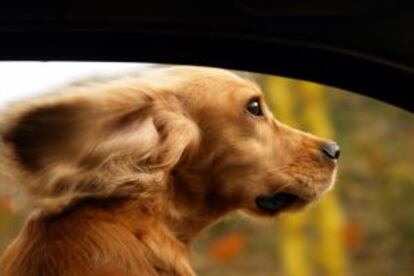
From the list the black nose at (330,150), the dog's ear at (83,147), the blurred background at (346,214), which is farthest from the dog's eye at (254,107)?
the blurred background at (346,214)

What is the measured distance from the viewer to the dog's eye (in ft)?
10.2

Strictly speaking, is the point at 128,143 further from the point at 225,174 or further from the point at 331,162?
the point at 331,162

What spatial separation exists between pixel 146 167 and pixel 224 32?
489 millimetres

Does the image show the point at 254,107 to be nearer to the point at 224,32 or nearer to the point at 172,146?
the point at 172,146

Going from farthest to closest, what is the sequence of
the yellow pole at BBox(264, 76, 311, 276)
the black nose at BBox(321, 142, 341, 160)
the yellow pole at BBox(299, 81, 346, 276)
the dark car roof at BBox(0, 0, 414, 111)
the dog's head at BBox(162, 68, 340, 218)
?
the yellow pole at BBox(299, 81, 346, 276), the yellow pole at BBox(264, 76, 311, 276), the black nose at BBox(321, 142, 341, 160), the dog's head at BBox(162, 68, 340, 218), the dark car roof at BBox(0, 0, 414, 111)

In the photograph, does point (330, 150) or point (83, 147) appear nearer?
point (83, 147)

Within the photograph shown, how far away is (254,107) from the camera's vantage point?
3.13 metres

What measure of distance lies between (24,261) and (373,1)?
97 cm

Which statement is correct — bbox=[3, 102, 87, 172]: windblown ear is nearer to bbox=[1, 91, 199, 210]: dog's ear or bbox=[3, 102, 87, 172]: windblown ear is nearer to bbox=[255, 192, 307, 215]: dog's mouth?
bbox=[1, 91, 199, 210]: dog's ear

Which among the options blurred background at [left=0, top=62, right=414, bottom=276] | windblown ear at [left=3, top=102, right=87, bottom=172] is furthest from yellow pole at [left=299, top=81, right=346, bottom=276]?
windblown ear at [left=3, top=102, right=87, bottom=172]

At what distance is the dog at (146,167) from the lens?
8.65 feet

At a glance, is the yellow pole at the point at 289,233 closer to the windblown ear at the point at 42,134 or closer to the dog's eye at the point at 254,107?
the dog's eye at the point at 254,107

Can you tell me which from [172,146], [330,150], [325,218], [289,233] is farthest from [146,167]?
[289,233]

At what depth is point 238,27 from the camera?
2447 mm
